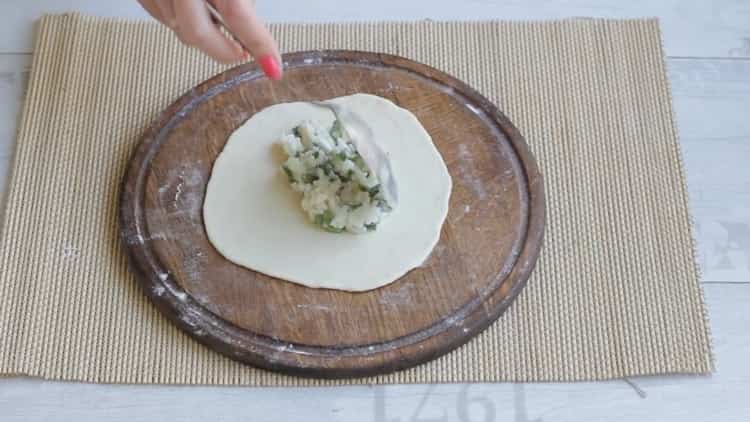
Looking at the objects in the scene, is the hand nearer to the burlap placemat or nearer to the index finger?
the index finger

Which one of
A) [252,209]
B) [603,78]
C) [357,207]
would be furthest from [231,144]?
[603,78]

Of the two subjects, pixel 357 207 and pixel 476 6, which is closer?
pixel 357 207

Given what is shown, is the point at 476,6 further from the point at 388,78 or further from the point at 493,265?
the point at 493,265

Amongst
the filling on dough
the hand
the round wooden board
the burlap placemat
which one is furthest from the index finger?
the burlap placemat

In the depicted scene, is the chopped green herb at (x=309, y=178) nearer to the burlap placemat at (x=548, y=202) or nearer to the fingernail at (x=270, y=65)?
the fingernail at (x=270, y=65)

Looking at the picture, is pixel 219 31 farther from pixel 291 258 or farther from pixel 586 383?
pixel 586 383

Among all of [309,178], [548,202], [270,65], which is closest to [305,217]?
[309,178]
